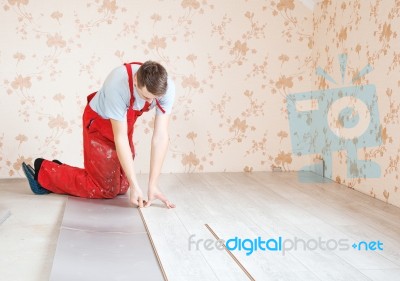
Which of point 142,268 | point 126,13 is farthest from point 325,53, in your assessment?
point 142,268

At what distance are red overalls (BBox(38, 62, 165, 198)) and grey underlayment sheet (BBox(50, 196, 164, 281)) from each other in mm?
187

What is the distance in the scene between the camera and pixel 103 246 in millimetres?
2504

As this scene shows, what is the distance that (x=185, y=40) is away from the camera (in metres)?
4.27

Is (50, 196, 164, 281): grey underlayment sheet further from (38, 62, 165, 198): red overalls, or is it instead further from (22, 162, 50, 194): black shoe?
(22, 162, 50, 194): black shoe

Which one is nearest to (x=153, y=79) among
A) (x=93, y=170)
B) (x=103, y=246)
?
(x=103, y=246)

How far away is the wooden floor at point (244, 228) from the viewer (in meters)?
2.24

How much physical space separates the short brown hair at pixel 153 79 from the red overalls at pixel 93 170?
0.62 metres

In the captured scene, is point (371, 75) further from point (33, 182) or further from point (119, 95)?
point (33, 182)

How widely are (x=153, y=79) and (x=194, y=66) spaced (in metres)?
1.66

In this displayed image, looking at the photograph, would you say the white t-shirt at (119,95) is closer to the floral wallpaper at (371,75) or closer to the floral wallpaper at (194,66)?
the floral wallpaper at (194,66)

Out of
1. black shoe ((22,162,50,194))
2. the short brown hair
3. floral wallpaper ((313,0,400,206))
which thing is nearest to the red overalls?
black shoe ((22,162,50,194))

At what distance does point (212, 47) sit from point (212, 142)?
0.72 metres

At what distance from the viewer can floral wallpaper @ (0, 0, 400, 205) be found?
4.02 m

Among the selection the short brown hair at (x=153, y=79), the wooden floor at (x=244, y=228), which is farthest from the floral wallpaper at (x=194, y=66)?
the short brown hair at (x=153, y=79)
